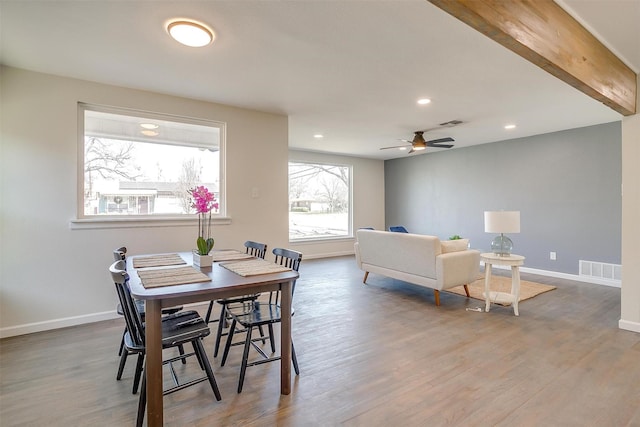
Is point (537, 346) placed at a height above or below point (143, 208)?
below

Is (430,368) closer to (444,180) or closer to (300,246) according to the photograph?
(300,246)

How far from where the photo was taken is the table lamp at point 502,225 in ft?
10.9

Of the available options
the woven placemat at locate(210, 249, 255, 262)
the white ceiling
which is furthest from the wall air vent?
the woven placemat at locate(210, 249, 255, 262)

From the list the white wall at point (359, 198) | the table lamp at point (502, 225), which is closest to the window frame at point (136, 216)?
the table lamp at point (502, 225)

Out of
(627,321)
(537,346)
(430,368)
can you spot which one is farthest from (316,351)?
(627,321)

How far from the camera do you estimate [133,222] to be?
338 cm

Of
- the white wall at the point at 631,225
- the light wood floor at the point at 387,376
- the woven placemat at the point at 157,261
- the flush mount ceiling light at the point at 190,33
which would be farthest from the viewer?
the white wall at the point at 631,225

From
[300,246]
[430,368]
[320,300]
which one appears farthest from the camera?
[300,246]

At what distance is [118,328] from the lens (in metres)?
3.04

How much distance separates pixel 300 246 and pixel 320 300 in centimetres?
312

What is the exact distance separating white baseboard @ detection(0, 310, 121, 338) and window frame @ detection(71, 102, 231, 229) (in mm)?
905

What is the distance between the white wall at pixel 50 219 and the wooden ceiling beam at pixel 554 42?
319cm

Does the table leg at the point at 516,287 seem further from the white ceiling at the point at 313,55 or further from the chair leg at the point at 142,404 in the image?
the chair leg at the point at 142,404

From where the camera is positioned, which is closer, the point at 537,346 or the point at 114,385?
the point at 114,385
